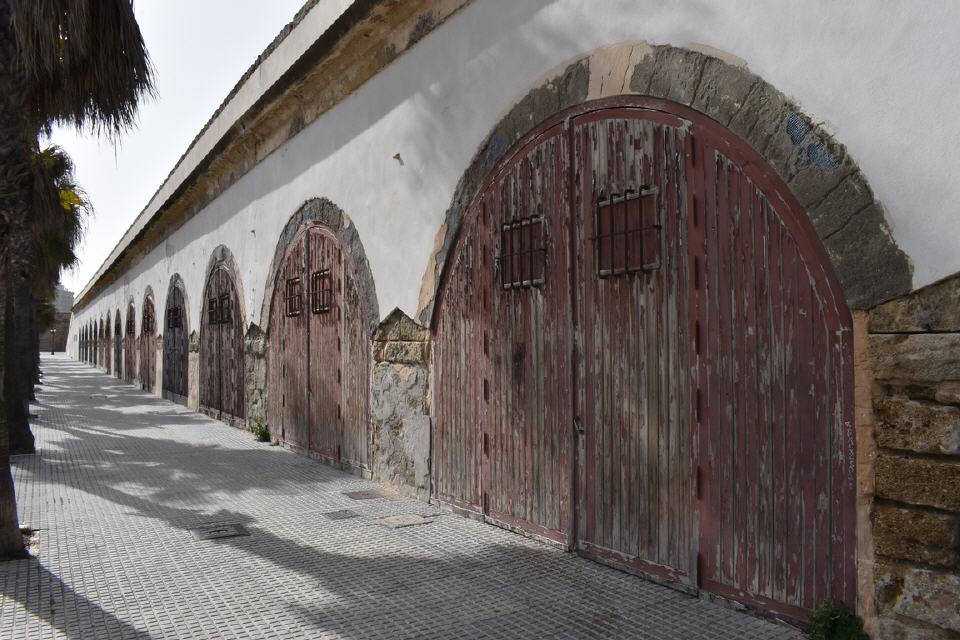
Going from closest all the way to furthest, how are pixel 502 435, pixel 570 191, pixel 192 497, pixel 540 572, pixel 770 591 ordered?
pixel 770 591, pixel 540 572, pixel 570 191, pixel 502 435, pixel 192 497

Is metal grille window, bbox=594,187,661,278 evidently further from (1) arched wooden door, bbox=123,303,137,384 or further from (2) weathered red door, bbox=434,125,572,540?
(1) arched wooden door, bbox=123,303,137,384

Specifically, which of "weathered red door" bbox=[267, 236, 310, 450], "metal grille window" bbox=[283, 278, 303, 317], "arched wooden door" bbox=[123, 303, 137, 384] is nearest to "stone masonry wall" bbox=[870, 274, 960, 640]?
"weathered red door" bbox=[267, 236, 310, 450]

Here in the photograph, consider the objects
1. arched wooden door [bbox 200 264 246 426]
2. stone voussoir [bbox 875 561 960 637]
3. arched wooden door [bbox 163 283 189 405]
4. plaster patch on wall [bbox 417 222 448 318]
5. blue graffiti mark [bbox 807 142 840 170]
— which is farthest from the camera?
arched wooden door [bbox 163 283 189 405]

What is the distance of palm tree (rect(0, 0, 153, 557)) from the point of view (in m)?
4.64

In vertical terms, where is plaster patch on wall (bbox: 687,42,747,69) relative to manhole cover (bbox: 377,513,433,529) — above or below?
above

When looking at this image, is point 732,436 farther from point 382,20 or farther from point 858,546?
point 382,20

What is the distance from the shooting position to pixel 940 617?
261 centimetres

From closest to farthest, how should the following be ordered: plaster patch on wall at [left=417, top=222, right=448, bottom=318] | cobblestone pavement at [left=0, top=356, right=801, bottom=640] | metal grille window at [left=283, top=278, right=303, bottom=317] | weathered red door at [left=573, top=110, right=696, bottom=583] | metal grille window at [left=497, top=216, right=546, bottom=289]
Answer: cobblestone pavement at [left=0, top=356, right=801, bottom=640], weathered red door at [left=573, top=110, right=696, bottom=583], metal grille window at [left=497, top=216, right=546, bottom=289], plaster patch on wall at [left=417, top=222, right=448, bottom=318], metal grille window at [left=283, top=278, right=303, bottom=317]

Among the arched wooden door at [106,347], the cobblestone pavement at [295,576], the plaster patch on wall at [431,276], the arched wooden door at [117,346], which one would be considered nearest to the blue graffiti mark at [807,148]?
the cobblestone pavement at [295,576]

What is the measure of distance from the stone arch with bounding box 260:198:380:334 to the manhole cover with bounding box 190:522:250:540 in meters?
2.33

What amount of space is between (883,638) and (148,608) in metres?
3.35

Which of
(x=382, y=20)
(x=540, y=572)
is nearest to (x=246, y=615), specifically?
(x=540, y=572)

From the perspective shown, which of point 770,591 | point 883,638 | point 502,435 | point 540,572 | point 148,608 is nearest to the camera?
point 883,638

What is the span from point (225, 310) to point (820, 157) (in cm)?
1100
